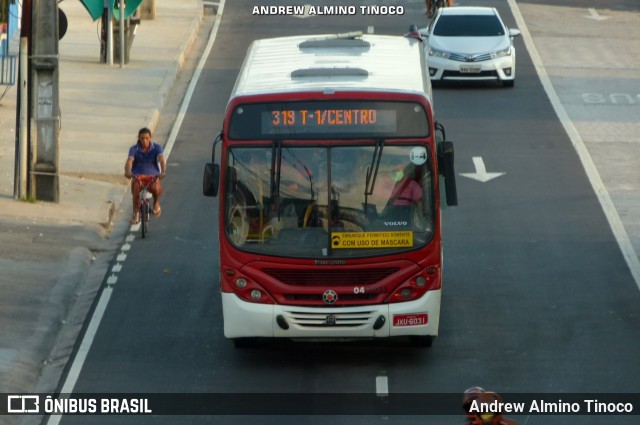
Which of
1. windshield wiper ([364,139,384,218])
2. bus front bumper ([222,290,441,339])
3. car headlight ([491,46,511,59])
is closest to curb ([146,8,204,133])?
car headlight ([491,46,511,59])

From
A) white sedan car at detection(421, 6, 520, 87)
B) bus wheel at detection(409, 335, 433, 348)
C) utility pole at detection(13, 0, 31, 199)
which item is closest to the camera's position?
bus wheel at detection(409, 335, 433, 348)

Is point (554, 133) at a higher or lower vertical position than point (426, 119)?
lower

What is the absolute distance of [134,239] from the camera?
2203 cm

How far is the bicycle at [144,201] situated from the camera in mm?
21922

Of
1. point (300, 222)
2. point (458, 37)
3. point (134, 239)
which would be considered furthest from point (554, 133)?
point (300, 222)

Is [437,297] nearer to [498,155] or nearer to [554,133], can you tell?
[498,155]

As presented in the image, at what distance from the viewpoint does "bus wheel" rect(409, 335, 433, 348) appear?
16391 millimetres

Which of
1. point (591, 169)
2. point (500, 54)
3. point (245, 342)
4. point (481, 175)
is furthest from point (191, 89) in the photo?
point (245, 342)

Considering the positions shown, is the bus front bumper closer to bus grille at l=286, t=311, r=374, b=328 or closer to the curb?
bus grille at l=286, t=311, r=374, b=328

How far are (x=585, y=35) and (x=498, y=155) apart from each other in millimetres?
13231

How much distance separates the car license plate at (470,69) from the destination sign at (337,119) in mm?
16821

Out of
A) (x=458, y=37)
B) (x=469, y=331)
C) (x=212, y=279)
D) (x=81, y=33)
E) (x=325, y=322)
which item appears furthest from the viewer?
(x=81, y=33)

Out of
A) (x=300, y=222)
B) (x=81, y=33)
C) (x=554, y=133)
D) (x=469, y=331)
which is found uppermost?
(x=300, y=222)

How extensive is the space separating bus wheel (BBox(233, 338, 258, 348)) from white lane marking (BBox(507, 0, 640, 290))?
18.8 feet
